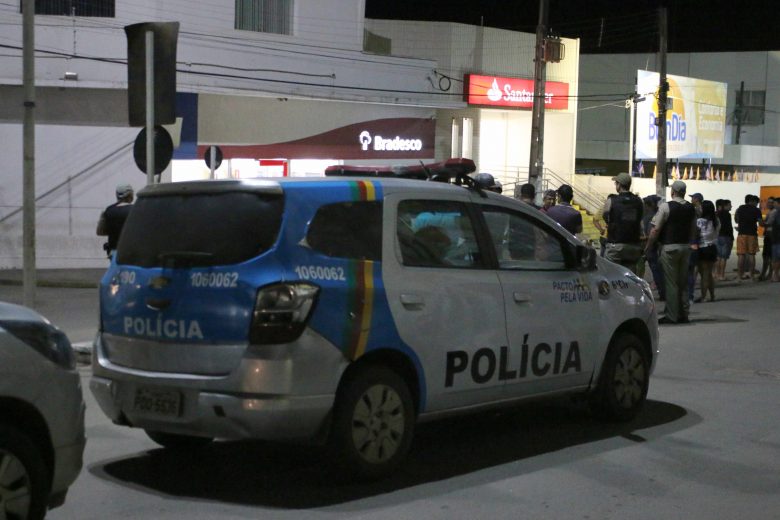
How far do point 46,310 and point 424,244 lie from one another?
10938 millimetres

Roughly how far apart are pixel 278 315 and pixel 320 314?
25cm

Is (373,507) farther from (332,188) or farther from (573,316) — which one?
(573,316)

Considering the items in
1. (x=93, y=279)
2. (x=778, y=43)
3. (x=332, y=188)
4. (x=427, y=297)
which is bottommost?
(x=93, y=279)

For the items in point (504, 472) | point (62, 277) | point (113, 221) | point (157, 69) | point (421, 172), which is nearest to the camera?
point (504, 472)

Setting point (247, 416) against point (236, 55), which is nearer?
point (247, 416)

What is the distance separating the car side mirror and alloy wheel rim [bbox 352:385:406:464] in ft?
6.82

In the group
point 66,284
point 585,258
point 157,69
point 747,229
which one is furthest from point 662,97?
point 585,258

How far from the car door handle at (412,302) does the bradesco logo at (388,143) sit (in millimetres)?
22833

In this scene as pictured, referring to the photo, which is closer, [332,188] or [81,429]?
[81,429]

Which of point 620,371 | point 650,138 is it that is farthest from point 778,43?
point 620,371

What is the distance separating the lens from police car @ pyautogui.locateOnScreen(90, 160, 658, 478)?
6035mm

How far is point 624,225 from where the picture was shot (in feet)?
45.0

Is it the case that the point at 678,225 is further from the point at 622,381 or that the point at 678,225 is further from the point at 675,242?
the point at 622,381

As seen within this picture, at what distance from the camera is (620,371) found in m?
8.35
